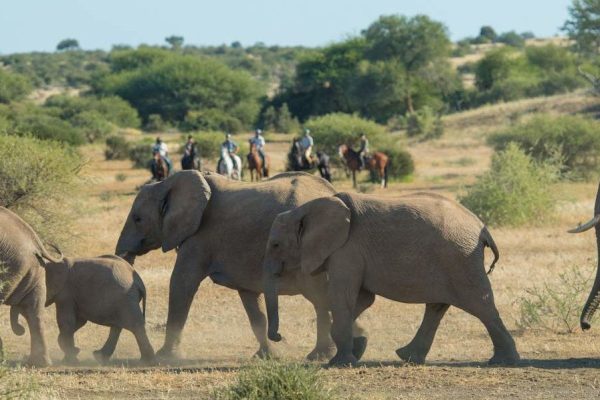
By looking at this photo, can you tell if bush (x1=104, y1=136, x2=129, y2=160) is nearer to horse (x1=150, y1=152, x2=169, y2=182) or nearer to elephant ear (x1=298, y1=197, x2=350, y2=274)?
horse (x1=150, y1=152, x2=169, y2=182)

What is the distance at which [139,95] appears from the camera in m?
81.6

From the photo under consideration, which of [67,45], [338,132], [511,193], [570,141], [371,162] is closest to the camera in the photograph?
[511,193]

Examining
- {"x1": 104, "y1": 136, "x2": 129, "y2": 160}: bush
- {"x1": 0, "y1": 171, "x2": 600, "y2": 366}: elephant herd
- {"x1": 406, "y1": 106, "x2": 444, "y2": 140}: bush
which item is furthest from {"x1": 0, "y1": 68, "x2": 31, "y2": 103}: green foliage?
{"x1": 0, "y1": 171, "x2": 600, "y2": 366}: elephant herd

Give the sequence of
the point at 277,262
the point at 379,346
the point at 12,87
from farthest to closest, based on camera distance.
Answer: the point at 12,87 → the point at 379,346 → the point at 277,262

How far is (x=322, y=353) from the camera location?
12.3 metres

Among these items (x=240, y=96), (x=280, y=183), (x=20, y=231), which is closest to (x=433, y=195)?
(x=280, y=183)

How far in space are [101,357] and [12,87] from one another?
6592 centimetres

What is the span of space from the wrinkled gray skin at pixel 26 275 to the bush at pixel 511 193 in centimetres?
1436

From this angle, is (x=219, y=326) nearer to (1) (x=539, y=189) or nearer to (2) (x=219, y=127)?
(1) (x=539, y=189)

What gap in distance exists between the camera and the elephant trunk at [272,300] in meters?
11.4

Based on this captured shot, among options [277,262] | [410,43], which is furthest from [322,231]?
[410,43]

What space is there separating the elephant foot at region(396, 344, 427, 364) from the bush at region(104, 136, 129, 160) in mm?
37987

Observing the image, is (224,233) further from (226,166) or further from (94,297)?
(226,166)

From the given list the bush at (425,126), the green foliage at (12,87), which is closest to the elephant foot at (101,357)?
the bush at (425,126)
